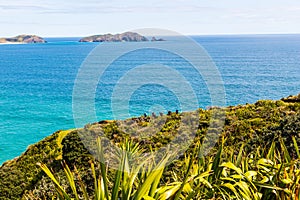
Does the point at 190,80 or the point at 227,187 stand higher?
the point at 227,187

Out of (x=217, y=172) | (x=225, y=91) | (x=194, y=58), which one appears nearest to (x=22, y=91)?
(x=225, y=91)

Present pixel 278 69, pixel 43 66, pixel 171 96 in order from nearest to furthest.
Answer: pixel 171 96
pixel 278 69
pixel 43 66

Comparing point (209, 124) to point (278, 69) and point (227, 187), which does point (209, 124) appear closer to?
point (227, 187)

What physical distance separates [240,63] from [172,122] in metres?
79.5

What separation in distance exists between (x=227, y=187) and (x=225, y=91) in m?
56.1

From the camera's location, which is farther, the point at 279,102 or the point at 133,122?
the point at 133,122

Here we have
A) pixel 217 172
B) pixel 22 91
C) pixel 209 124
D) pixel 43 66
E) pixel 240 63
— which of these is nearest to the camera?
pixel 217 172

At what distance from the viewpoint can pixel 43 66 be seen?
10438 cm

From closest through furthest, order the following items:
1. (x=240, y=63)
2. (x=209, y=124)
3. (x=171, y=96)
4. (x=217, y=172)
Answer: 1. (x=217, y=172)
2. (x=209, y=124)
3. (x=171, y=96)
4. (x=240, y=63)

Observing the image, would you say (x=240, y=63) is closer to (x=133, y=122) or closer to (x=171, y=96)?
(x=171, y=96)

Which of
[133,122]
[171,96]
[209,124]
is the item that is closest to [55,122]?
[171,96]

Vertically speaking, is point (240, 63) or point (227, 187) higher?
point (227, 187)

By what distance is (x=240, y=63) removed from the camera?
313 ft

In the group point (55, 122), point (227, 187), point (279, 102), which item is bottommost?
point (55, 122)
